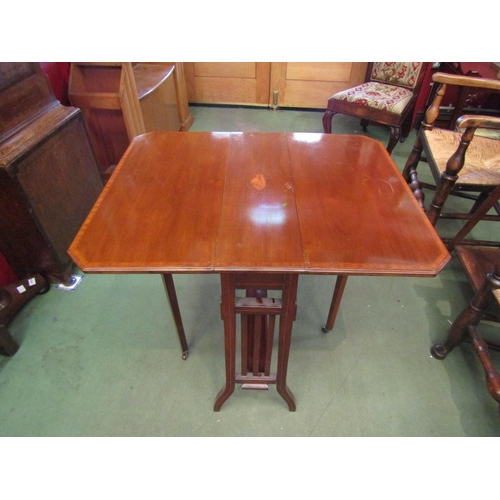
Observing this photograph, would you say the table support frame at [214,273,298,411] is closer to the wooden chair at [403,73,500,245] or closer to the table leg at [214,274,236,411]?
the table leg at [214,274,236,411]

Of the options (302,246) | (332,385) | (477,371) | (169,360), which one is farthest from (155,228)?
(477,371)

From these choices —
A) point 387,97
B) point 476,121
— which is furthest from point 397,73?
point 476,121

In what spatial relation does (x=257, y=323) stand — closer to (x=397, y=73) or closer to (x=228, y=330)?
(x=228, y=330)

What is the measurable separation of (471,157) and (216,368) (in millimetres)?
1784

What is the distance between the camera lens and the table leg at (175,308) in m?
1.26

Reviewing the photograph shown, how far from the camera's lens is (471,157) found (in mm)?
1783

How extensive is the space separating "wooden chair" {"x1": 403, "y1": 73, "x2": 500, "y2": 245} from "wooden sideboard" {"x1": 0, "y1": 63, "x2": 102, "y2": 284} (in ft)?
6.14

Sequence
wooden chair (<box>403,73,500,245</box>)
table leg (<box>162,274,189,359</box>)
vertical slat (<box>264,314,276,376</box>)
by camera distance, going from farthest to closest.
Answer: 1. wooden chair (<box>403,73,500,245</box>)
2. table leg (<box>162,274,189,359</box>)
3. vertical slat (<box>264,314,276,376</box>)

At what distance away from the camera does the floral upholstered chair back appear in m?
2.61

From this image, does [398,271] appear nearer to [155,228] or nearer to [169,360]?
[155,228]

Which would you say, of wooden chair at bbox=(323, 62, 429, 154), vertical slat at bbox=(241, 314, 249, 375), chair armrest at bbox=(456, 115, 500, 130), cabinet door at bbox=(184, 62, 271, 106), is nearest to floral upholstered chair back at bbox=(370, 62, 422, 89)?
wooden chair at bbox=(323, 62, 429, 154)

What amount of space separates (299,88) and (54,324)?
138 inches

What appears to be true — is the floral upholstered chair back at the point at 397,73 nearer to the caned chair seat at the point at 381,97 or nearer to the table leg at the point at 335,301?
the caned chair seat at the point at 381,97

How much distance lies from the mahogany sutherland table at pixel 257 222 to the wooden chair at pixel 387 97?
1406mm
